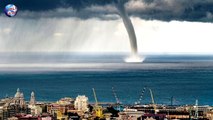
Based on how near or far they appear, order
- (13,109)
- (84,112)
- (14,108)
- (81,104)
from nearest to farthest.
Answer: (13,109), (14,108), (84,112), (81,104)

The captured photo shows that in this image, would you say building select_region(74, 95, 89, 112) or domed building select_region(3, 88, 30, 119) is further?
building select_region(74, 95, 89, 112)

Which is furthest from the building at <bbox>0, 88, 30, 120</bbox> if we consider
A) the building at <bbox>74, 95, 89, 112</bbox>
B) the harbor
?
the building at <bbox>74, 95, 89, 112</bbox>

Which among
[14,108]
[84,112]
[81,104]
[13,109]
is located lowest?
[84,112]

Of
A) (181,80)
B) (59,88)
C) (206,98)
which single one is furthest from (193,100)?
(181,80)

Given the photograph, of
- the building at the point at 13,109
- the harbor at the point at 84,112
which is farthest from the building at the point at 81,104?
the building at the point at 13,109

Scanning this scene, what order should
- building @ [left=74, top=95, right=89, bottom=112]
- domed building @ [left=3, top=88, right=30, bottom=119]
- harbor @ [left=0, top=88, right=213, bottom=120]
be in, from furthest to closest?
building @ [left=74, top=95, right=89, bottom=112], domed building @ [left=3, top=88, right=30, bottom=119], harbor @ [left=0, top=88, right=213, bottom=120]

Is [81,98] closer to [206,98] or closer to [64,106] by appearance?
[64,106]

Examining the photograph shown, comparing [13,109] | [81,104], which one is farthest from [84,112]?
[13,109]

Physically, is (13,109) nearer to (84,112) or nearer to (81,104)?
(84,112)

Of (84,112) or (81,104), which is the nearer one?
(84,112)

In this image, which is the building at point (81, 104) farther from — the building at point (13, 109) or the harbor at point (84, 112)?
the building at point (13, 109)

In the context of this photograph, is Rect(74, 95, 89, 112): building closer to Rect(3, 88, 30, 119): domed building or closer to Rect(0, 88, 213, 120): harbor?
Rect(0, 88, 213, 120): harbor
